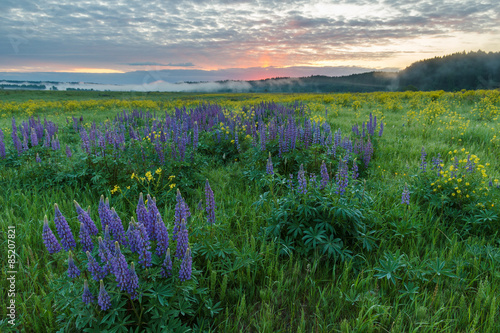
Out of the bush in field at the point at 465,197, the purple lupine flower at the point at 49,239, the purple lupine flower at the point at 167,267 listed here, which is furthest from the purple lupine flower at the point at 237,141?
the purple lupine flower at the point at 49,239

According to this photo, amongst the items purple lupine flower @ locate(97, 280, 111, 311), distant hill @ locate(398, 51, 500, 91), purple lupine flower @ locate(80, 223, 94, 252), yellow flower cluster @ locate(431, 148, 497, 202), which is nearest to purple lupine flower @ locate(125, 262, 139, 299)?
purple lupine flower @ locate(97, 280, 111, 311)

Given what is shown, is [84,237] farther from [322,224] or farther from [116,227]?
[322,224]

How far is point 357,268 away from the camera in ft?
9.80

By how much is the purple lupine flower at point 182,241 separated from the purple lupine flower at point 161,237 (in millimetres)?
95

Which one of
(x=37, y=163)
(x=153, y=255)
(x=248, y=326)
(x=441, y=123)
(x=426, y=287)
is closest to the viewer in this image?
(x=153, y=255)

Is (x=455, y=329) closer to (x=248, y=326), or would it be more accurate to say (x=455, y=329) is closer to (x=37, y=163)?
(x=248, y=326)

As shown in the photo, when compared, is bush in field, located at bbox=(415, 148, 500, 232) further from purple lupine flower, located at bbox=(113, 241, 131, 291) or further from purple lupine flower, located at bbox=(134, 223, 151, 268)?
purple lupine flower, located at bbox=(113, 241, 131, 291)

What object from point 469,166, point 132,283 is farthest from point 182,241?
point 469,166

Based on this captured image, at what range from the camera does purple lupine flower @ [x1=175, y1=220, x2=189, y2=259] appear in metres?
2.09

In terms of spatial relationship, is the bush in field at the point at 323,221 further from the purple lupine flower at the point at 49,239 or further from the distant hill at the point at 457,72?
the distant hill at the point at 457,72

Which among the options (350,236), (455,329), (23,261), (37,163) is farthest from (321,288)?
(37,163)

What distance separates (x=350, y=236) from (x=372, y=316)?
111 cm

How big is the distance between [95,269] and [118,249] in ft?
1.15

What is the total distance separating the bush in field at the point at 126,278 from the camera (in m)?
1.84
